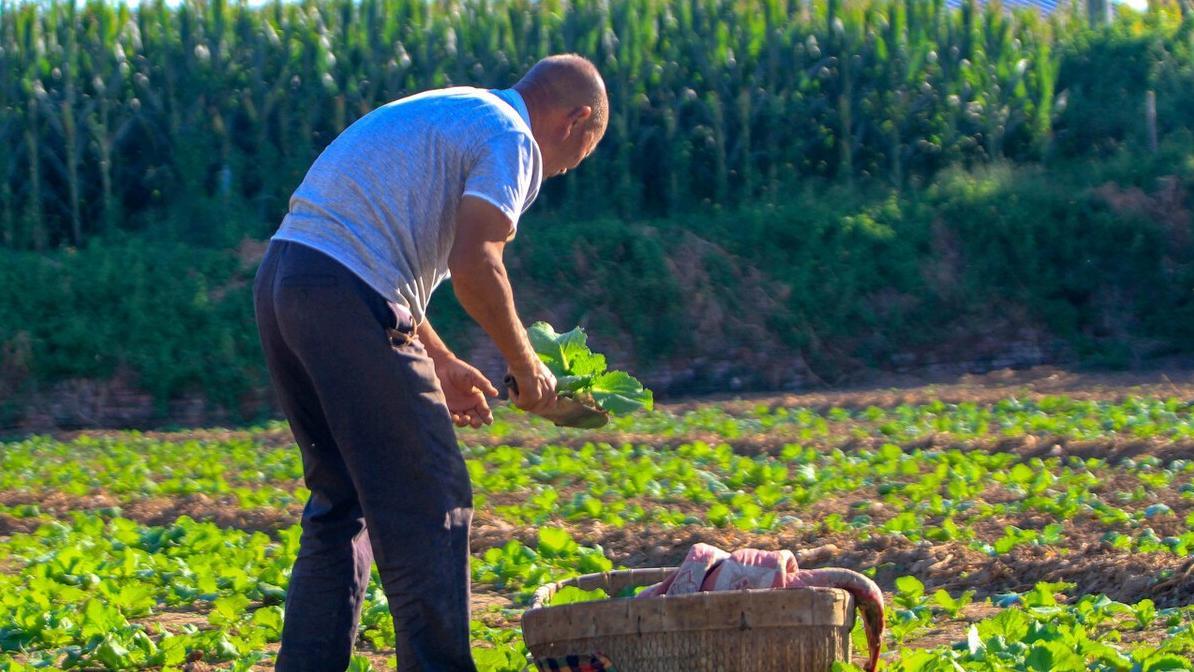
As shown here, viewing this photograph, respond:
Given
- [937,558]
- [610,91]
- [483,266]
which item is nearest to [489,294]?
[483,266]

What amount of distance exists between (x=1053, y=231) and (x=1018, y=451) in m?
9.58

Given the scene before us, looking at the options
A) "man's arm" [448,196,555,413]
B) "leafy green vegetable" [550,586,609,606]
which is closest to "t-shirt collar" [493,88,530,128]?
"man's arm" [448,196,555,413]

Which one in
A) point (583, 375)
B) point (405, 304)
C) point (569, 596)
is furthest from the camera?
point (583, 375)

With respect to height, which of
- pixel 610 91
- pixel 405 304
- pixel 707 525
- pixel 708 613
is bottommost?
pixel 707 525

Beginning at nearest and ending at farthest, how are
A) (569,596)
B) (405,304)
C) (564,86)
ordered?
(405,304) < (564,86) < (569,596)

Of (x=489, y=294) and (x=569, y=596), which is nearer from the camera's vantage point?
(x=489, y=294)

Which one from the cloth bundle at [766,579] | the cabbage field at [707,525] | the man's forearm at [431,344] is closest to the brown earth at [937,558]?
the cabbage field at [707,525]

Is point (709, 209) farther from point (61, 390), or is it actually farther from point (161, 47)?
point (61, 390)

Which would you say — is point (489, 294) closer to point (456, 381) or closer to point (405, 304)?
point (405, 304)

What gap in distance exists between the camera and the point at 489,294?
3.50 m

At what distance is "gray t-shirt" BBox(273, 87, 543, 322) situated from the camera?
3.56 m

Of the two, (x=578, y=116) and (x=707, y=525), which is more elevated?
(x=578, y=116)

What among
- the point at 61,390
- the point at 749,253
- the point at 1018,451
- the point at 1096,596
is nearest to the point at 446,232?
the point at 1096,596

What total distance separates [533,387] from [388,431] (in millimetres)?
397
